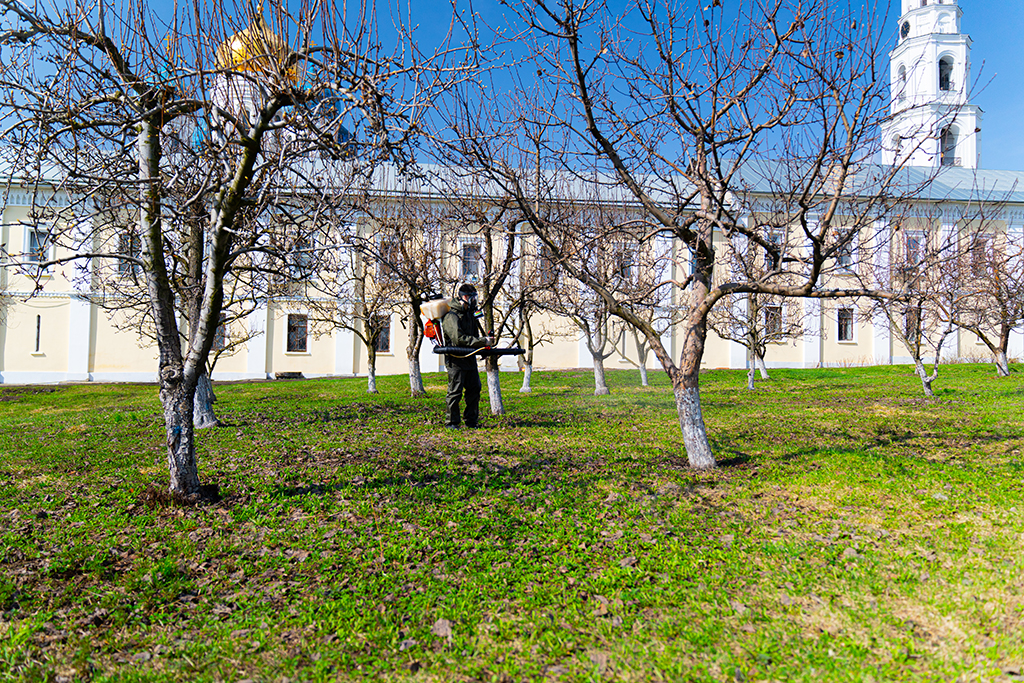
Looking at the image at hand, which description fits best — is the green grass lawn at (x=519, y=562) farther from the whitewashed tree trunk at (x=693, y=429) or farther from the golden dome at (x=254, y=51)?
the golden dome at (x=254, y=51)

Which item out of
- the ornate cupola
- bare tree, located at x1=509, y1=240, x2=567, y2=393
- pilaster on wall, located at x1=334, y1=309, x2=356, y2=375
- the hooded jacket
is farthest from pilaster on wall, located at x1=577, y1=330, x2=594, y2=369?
the ornate cupola

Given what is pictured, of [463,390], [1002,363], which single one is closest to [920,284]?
[1002,363]

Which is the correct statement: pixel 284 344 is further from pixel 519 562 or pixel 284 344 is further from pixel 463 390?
pixel 519 562

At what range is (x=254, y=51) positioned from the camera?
4.80m

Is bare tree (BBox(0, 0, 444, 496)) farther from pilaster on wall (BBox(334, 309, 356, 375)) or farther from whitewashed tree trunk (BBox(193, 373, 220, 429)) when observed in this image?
pilaster on wall (BBox(334, 309, 356, 375))

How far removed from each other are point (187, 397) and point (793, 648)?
17.7ft

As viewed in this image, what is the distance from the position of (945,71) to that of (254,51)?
153 feet

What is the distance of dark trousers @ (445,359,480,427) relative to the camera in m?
9.35

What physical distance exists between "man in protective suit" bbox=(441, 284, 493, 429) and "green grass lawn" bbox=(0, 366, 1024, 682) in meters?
1.21

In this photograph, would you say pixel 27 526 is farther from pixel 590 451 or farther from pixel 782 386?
pixel 782 386

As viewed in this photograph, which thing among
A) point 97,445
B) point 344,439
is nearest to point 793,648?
point 344,439

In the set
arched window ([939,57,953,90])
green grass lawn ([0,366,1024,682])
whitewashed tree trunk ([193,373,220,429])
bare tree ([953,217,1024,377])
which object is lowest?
green grass lawn ([0,366,1024,682])

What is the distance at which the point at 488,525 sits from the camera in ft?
17.2

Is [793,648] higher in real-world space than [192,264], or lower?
lower
